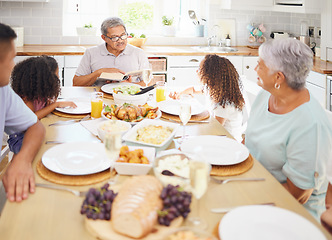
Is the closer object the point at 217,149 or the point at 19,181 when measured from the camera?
the point at 19,181

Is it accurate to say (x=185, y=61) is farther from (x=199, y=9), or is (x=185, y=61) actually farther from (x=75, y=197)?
(x=75, y=197)

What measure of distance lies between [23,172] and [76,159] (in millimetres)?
207

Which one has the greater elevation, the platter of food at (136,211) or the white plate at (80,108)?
the white plate at (80,108)

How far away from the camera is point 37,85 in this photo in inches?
89.7

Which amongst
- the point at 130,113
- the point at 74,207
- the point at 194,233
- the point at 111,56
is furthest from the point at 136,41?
the point at 194,233

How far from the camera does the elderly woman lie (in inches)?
65.2

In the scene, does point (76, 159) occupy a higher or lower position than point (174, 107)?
lower

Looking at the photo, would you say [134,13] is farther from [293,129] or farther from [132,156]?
[132,156]

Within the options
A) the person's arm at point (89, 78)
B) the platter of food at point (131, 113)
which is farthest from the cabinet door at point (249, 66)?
the platter of food at point (131, 113)

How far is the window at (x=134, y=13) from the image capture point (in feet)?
16.4

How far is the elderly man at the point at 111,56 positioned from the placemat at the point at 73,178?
1.87 m

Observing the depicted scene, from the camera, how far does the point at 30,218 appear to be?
1.15 meters

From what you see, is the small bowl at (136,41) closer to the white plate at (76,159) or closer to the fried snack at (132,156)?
the white plate at (76,159)

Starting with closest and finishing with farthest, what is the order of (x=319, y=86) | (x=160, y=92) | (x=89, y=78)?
(x=160, y=92) → (x=89, y=78) → (x=319, y=86)
